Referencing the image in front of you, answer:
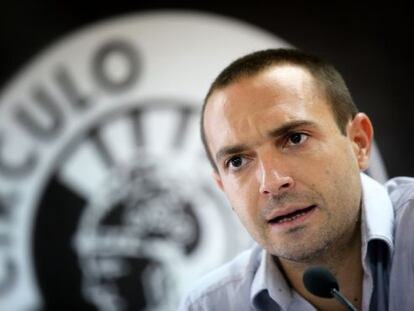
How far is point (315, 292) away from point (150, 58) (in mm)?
2189

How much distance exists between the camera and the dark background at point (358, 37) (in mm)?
2738

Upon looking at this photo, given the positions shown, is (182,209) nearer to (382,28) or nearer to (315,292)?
(382,28)

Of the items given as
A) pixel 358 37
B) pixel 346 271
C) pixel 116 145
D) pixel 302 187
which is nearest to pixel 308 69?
pixel 302 187

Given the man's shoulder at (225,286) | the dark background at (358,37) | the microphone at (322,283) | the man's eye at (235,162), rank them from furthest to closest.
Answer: the dark background at (358,37)
the man's shoulder at (225,286)
the man's eye at (235,162)
the microphone at (322,283)

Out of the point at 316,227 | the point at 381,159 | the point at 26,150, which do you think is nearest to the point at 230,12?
the point at 381,159

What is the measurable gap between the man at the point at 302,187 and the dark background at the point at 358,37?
1.36 metres

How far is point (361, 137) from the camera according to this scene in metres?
1.42

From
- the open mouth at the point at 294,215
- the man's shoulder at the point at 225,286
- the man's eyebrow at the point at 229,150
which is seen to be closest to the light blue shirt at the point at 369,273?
the man's shoulder at the point at 225,286

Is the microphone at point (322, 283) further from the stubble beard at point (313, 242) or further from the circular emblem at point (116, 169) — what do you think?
the circular emblem at point (116, 169)

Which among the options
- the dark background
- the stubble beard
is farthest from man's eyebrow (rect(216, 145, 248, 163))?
the dark background

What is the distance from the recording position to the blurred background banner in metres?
2.97

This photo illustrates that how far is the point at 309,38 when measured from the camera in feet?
9.49

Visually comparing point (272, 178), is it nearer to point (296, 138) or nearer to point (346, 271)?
point (296, 138)

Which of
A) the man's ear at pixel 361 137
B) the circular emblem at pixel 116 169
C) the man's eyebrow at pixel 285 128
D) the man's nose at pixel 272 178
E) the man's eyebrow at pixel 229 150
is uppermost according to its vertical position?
the man's eyebrow at pixel 285 128
